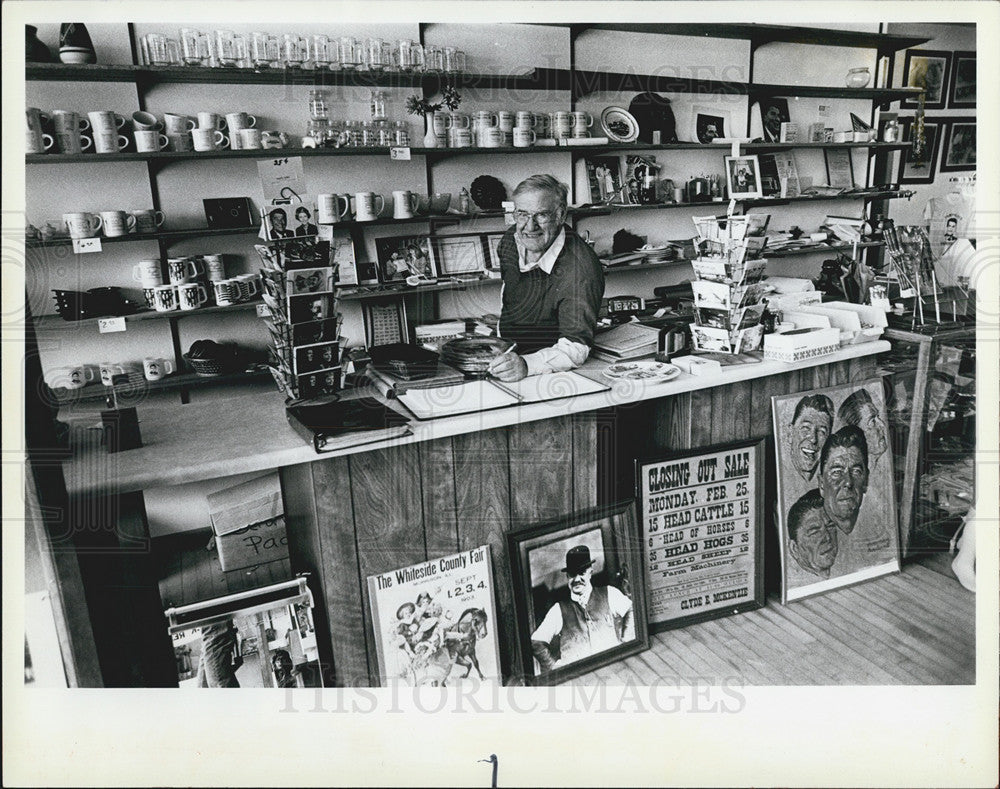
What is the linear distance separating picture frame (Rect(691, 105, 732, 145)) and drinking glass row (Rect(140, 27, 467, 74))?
1608 mm

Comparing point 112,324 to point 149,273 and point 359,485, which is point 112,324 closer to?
point 149,273

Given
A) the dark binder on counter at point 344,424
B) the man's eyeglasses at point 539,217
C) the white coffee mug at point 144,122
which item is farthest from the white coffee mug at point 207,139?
the dark binder on counter at point 344,424

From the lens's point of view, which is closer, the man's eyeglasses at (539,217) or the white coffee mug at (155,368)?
the man's eyeglasses at (539,217)

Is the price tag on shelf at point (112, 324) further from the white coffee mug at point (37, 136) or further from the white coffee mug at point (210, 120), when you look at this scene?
the white coffee mug at point (210, 120)

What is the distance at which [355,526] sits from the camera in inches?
77.2

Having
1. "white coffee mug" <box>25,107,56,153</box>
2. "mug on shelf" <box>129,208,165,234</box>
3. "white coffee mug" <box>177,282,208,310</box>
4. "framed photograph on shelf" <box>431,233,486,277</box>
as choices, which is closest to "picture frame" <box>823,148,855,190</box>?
"framed photograph on shelf" <box>431,233,486,277</box>

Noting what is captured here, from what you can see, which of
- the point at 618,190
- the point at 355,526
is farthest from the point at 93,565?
the point at 618,190

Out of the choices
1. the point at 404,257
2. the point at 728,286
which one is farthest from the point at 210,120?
the point at 728,286

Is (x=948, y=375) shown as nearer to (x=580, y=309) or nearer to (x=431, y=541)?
(x=580, y=309)

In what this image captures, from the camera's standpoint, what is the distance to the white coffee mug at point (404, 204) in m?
3.60

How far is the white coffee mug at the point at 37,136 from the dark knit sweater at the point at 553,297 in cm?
194

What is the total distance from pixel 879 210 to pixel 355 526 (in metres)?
4.68

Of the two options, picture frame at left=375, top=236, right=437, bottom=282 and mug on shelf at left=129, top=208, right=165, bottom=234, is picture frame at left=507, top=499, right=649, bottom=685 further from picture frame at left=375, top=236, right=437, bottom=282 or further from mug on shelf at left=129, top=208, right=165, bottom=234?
mug on shelf at left=129, top=208, right=165, bottom=234

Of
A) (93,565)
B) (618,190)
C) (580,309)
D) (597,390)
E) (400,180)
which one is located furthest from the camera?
(618,190)
